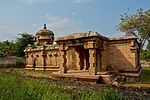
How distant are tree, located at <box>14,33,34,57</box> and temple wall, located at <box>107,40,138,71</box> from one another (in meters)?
29.0

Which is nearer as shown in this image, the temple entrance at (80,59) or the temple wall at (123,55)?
the temple wall at (123,55)

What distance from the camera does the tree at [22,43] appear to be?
43.5m

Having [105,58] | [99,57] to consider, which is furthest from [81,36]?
[105,58]

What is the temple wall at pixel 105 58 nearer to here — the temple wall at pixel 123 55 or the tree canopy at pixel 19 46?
the temple wall at pixel 123 55

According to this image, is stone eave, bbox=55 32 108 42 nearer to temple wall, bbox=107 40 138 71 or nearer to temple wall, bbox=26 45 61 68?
temple wall, bbox=107 40 138 71

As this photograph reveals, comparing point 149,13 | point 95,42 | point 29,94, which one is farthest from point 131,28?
point 29,94

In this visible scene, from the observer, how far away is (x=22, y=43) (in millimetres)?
44219

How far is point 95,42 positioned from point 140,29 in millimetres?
26149

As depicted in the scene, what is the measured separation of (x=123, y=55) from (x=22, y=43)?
3086 centimetres

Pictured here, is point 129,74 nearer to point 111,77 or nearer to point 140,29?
point 111,77

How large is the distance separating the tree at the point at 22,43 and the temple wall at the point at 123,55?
2903 cm

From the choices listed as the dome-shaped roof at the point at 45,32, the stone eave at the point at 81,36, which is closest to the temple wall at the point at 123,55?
the stone eave at the point at 81,36

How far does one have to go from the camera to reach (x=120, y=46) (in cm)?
1750

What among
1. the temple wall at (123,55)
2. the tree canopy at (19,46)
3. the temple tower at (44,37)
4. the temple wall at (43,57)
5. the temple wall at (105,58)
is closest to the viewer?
the temple wall at (123,55)
